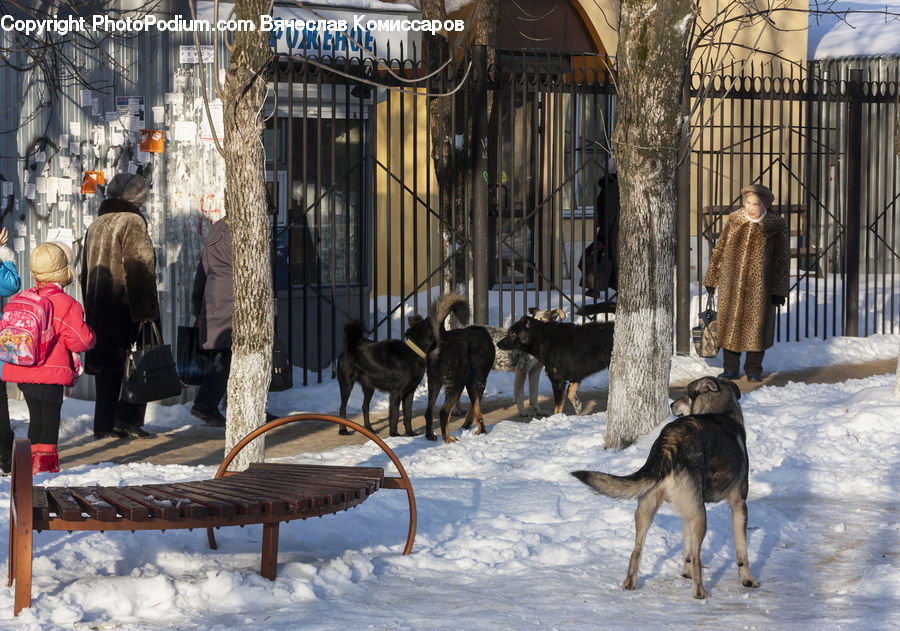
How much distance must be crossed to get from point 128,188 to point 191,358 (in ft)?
5.24

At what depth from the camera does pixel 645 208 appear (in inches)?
326

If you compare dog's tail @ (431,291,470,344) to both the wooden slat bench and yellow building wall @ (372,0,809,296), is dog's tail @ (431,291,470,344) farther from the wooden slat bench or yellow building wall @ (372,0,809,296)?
yellow building wall @ (372,0,809,296)

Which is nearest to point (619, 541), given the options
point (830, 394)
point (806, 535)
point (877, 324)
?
point (806, 535)

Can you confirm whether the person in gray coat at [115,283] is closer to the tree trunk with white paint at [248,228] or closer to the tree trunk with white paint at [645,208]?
the tree trunk with white paint at [248,228]

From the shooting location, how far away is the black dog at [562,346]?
33.3 ft

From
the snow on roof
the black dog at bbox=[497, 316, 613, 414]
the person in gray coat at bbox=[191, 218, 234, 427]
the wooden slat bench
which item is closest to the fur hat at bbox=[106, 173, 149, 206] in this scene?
the person in gray coat at bbox=[191, 218, 234, 427]

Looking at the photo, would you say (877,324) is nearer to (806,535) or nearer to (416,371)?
(416,371)

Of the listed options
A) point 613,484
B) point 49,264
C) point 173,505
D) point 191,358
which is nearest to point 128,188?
point 191,358

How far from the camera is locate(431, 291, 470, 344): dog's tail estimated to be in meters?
9.16

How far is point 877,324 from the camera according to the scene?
15.7 metres

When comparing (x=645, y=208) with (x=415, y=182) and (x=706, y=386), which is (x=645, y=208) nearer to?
(x=706, y=386)

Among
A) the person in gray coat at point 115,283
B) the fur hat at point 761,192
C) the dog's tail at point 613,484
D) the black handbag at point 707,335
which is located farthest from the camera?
the black handbag at point 707,335

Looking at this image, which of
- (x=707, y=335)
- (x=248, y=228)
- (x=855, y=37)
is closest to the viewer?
(x=248, y=228)

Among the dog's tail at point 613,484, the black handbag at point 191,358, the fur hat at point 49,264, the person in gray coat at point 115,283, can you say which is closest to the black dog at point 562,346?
the black handbag at point 191,358
